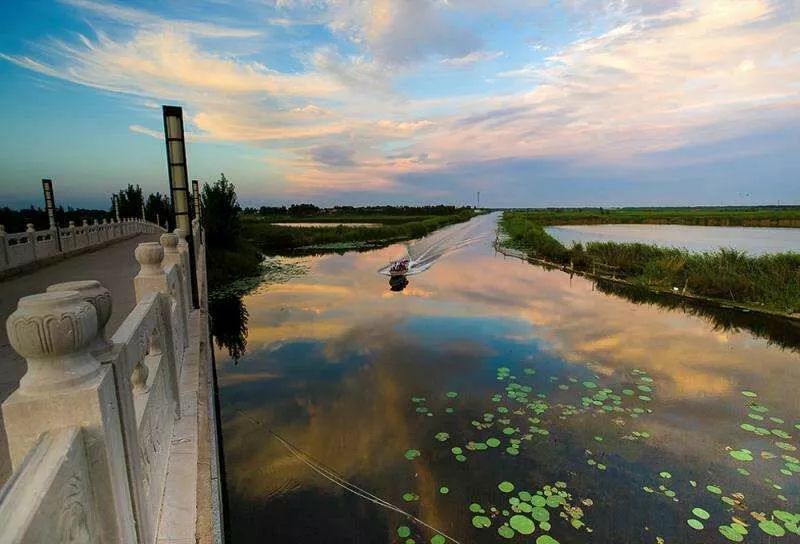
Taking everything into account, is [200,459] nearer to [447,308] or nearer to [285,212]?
[447,308]

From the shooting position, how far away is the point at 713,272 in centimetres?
1550

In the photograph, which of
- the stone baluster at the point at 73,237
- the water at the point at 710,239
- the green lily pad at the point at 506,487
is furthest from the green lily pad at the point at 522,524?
the water at the point at 710,239

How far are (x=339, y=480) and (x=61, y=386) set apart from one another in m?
5.03

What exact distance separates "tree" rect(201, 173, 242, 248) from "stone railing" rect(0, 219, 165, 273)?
4735mm

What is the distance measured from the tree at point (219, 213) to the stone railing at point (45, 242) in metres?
4.74

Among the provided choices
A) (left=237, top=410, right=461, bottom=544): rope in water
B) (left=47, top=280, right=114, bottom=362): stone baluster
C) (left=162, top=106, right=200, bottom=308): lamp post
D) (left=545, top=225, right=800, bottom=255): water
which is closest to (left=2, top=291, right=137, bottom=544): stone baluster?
(left=47, top=280, right=114, bottom=362): stone baluster

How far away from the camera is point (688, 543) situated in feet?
14.7

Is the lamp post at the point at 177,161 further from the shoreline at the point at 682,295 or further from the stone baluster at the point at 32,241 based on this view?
the shoreline at the point at 682,295

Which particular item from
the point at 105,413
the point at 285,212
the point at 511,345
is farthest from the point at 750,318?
the point at 285,212

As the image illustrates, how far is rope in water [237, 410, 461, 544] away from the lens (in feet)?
16.4

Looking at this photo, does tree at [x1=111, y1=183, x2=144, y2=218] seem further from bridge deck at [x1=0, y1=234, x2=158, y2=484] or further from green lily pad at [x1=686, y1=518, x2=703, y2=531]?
green lily pad at [x1=686, y1=518, x2=703, y2=531]

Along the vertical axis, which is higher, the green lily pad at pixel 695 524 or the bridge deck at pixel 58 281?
the bridge deck at pixel 58 281

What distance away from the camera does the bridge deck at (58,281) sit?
413 cm

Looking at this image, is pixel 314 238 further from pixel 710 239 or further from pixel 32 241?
pixel 710 239
